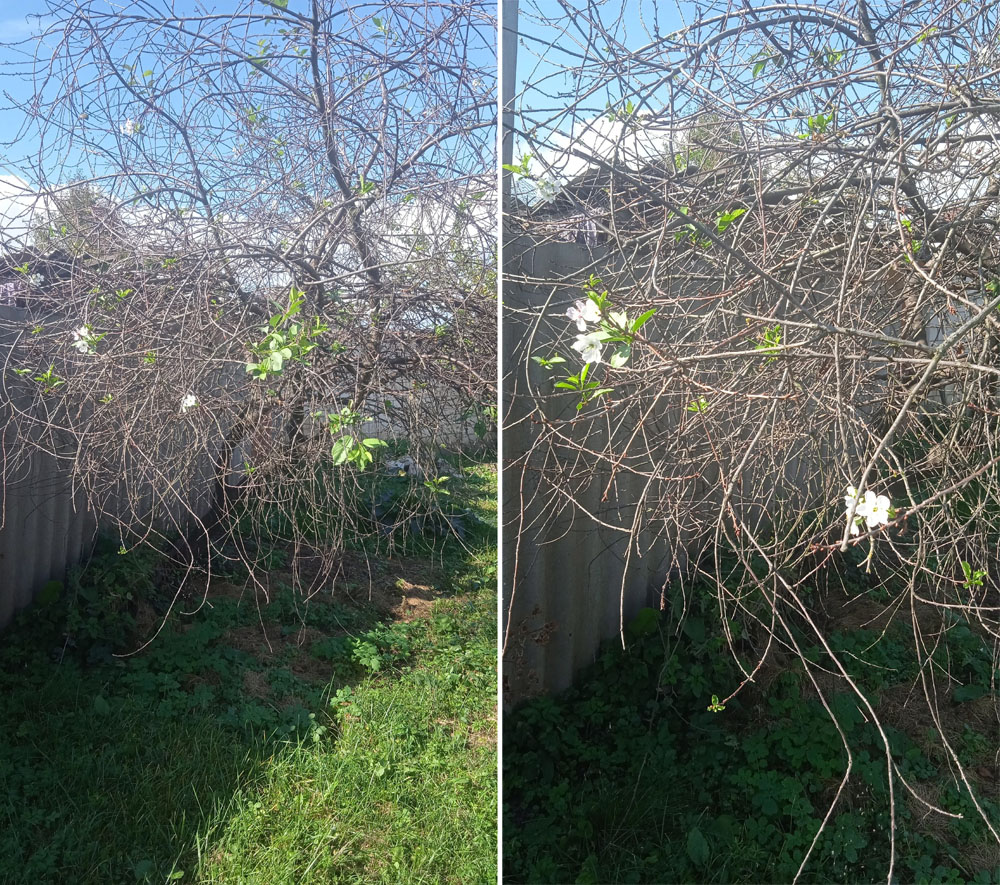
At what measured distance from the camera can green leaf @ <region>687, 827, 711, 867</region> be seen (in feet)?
3.56

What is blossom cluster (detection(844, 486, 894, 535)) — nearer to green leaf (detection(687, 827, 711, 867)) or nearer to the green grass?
green leaf (detection(687, 827, 711, 867))

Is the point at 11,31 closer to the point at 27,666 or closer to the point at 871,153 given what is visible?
the point at 27,666

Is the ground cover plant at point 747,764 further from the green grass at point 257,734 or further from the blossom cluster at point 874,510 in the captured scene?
the blossom cluster at point 874,510

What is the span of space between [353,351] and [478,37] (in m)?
0.58

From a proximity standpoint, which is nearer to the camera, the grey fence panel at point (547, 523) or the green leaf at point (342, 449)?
the grey fence panel at point (547, 523)

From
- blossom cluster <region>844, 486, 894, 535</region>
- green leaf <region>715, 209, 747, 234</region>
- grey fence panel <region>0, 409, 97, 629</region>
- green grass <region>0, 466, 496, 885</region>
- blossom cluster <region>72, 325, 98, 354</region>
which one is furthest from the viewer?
grey fence panel <region>0, 409, 97, 629</region>

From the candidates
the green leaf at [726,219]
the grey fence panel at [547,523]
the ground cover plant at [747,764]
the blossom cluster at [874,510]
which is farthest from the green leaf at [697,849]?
the green leaf at [726,219]

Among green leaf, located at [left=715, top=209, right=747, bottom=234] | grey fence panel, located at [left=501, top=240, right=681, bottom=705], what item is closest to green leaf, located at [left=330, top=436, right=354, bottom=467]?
grey fence panel, located at [left=501, top=240, right=681, bottom=705]

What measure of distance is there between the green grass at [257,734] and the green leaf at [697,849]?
0.36 m

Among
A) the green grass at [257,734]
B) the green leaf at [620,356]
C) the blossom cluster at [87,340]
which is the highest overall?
the blossom cluster at [87,340]

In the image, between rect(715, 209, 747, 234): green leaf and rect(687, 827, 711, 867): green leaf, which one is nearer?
rect(715, 209, 747, 234): green leaf

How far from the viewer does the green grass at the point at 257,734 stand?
1.33 meters

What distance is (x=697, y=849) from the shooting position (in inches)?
42.9

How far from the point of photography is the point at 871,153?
894 mm
